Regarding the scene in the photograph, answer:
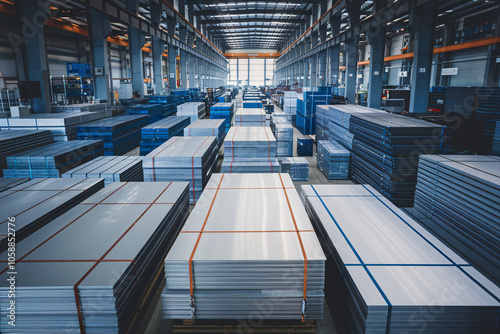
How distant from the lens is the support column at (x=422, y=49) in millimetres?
8727

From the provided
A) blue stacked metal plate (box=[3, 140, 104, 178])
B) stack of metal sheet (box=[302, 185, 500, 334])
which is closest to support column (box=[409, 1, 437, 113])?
stack of metal sheet (box=[302, 185, 500, 334])

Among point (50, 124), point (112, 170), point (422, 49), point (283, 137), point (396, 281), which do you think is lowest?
point (396, 281)

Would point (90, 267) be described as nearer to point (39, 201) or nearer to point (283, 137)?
point (39, 201)

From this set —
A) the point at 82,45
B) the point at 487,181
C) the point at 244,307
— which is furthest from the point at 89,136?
the point at 82,45

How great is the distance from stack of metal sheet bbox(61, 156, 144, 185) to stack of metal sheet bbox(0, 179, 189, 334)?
1.86m

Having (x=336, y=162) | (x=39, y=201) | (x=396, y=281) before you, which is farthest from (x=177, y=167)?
(x=336, y=162)

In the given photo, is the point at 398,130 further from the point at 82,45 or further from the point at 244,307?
the point at 82,45

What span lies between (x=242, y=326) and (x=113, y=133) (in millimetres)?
8349

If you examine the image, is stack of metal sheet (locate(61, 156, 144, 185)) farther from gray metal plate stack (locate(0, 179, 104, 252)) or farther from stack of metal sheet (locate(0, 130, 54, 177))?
stack of metal sheet (locate(0, 130, 54, 177))

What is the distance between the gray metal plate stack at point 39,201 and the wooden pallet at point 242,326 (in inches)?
77.6

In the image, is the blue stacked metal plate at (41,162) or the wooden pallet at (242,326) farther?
the blue stacked metal plate at (41,162)

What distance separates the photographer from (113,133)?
30.5 feet

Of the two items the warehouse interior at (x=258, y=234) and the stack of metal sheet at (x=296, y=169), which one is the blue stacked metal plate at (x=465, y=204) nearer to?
the warehouse interior at (x=258, y=234)

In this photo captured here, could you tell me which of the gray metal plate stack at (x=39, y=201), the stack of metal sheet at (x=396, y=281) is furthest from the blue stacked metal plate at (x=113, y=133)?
the stack of metal sheet at (x=396, y=281)
